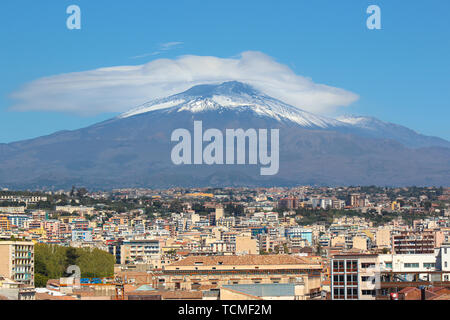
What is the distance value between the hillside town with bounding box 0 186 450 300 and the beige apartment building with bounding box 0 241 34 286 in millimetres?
55

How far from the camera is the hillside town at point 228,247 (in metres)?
23.4

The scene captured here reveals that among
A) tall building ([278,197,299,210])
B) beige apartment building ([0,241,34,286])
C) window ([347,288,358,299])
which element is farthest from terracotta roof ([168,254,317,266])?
tall building ([278,197,299,210])

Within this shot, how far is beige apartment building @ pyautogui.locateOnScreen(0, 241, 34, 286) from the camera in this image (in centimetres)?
3800

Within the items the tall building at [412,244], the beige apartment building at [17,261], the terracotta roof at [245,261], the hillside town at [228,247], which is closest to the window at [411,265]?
the hillside town at [228,247]

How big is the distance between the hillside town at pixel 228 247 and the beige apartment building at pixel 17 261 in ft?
0.18

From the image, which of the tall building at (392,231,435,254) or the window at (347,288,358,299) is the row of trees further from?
the window at (347,288,358,299)

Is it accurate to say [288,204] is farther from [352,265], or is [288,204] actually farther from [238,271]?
[352,265]

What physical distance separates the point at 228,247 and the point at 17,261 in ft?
142

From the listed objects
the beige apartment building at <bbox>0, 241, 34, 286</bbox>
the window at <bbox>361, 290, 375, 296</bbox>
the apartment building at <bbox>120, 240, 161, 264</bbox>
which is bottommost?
the apartment building at <bbox>120, 240, 161, 264</bbox>

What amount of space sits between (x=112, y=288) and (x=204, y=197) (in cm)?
15567
